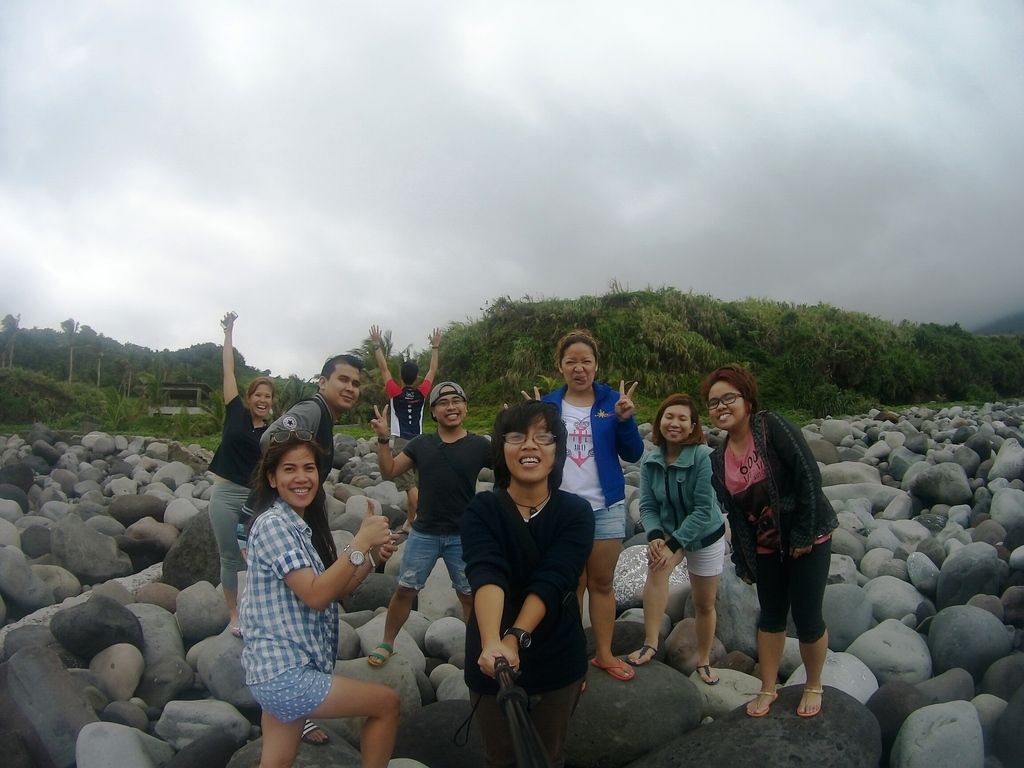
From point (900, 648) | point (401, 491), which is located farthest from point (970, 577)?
point (401, 491)

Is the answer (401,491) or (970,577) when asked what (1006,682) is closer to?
(970,577)

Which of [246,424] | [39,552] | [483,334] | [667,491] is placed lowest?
[39,552]

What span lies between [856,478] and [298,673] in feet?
27.1

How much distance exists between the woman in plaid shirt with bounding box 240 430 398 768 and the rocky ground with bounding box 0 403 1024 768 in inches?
28.6

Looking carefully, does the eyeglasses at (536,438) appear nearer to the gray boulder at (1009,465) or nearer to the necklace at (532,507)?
the necklace at (532,507)

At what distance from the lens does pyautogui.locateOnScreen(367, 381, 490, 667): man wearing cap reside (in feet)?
14.1

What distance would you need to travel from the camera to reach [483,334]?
2211 centimetres

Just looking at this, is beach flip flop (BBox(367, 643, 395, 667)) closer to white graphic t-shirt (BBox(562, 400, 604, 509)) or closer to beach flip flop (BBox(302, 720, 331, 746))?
beach flip flop (BBox(302, 720, 331, 746))

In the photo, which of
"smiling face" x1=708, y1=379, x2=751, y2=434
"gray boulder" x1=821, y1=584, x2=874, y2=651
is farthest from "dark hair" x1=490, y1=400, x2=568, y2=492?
"gray boulder" x1=821, y1=584, x2=874, y2=651

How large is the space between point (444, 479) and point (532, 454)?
1.68 metres

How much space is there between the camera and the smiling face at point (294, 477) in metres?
3.08

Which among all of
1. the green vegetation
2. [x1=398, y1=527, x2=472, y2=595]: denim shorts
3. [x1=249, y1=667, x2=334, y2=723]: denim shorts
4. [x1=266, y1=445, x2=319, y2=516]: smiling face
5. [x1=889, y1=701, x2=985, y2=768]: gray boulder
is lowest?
[x1=889, y1=701, x2=985, y2=768]: gray boulder

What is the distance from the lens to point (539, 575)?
8.59ft

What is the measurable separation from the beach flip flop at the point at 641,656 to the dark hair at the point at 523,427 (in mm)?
1728
